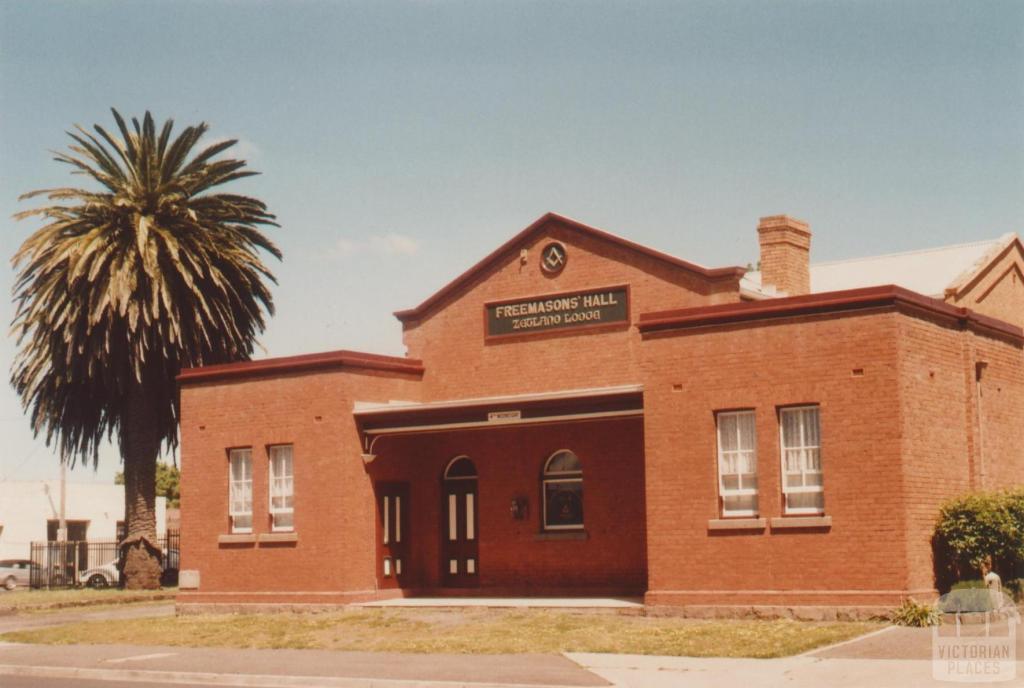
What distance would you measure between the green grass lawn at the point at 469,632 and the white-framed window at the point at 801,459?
2.03 meters

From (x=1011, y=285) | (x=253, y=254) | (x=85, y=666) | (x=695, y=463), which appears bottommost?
(x=85, y=666)

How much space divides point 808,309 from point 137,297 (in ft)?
70.3

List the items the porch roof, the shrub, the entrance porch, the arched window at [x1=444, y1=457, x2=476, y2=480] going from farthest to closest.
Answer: the arched window at [x1=444, y1=457, x2=476, y2=480], the entrance porch, the porch roof, the shrub

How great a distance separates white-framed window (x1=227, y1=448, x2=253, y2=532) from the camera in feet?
95.8

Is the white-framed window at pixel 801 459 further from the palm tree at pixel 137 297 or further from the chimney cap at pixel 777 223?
the palm tree at pixel 137 297

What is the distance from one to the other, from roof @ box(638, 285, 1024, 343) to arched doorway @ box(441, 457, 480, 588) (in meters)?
7.22

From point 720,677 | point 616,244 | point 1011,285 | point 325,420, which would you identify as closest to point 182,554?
point 325,420

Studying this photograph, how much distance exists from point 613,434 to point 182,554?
10.2 meters

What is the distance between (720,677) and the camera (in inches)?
656

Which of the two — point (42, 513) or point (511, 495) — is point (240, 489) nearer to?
point (511, 495)

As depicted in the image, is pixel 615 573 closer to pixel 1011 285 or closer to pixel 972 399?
pixel 972 399

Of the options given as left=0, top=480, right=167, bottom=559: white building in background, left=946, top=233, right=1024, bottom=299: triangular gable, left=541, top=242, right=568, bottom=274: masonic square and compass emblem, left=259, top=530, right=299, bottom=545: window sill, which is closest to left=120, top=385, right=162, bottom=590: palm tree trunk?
left=259, top=530, right=299, bottom=545: window sill

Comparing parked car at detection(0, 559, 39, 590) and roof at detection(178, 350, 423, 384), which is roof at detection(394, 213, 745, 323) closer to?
roof at detection(178, 350, 423, 384)

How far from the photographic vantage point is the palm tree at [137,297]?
1462 inches
